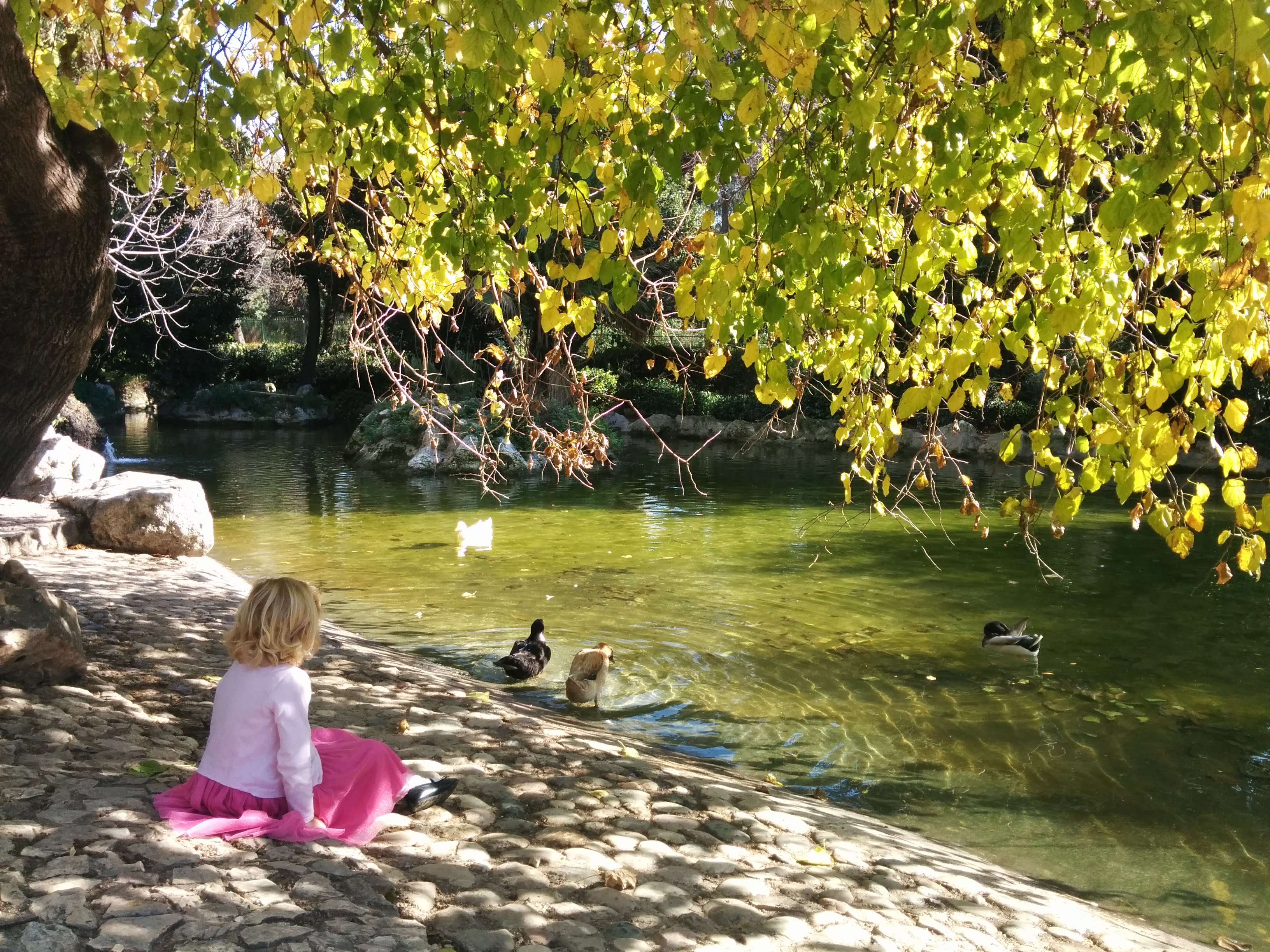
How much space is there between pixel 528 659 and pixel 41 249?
4777 millimetres

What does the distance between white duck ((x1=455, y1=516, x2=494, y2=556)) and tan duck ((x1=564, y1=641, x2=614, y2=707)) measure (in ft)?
19.8

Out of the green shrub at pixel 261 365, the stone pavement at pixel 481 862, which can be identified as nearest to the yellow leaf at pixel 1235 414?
the stone pavement at pixel 481 862

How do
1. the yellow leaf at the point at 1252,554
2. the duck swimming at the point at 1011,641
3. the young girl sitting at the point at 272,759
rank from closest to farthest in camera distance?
the yellow leaf at the point at 1252,554 → the young girl sitting at the point at 272,759 → the duck swimming at the point at 1011,641

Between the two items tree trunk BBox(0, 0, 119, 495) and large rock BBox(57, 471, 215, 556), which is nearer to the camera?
tree trunk BBox(0, 0, 119, 495)

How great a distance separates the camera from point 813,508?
58.4 ft

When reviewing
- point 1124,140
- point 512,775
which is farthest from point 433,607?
point 1124,140

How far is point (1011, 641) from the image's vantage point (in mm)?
9055

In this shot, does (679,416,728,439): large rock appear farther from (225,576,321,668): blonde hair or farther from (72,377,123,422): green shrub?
(225,576,321,668): blonde hair

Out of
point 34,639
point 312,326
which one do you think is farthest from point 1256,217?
point 312,326

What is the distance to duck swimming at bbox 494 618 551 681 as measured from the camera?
26.8 ft

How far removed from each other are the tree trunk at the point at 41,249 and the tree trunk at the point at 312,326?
108ft

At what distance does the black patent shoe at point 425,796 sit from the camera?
4.42 metres

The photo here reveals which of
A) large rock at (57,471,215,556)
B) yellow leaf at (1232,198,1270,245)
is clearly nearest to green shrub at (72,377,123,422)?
large rock at (57,471,215,556)

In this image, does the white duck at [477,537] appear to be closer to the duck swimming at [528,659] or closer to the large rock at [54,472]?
the large rock at [54,472]
